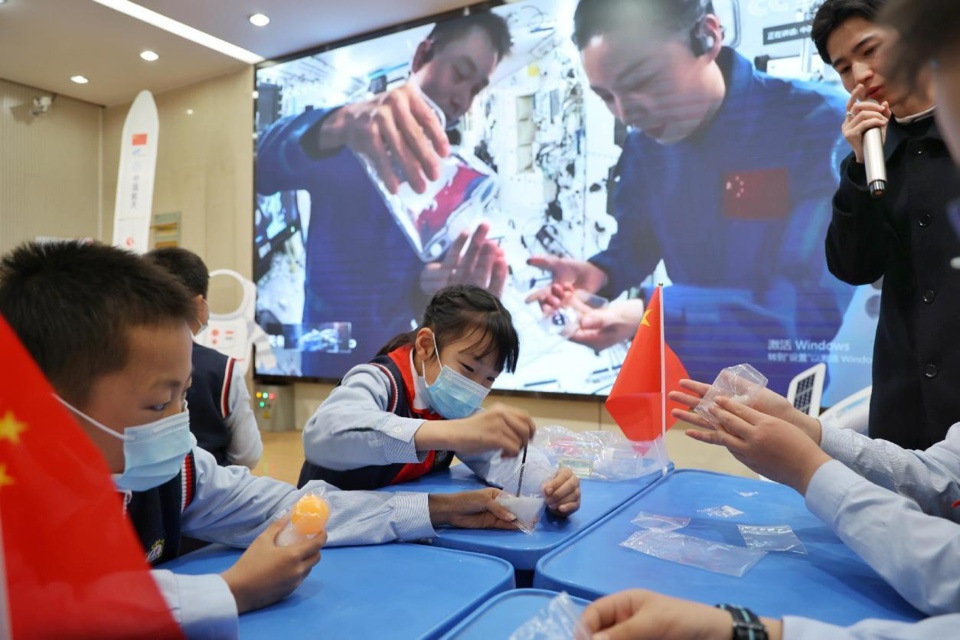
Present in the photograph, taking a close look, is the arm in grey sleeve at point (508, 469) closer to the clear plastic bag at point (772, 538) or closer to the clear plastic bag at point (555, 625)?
the clear plastic bag at point (772, 538)

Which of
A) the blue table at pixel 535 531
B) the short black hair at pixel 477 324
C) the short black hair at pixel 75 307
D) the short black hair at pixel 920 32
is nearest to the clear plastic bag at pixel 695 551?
the blue table at pixel 535 531

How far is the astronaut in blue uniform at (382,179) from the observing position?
149 inches

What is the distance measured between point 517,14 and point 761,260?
77.8 inches

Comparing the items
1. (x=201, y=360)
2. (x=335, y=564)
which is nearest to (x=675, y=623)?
(x=335, y=564)

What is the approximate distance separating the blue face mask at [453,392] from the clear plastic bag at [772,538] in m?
0.65

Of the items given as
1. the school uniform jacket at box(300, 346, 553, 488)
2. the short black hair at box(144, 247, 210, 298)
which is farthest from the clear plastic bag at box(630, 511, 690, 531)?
the short black hair at box(144, 247, 210, 298)

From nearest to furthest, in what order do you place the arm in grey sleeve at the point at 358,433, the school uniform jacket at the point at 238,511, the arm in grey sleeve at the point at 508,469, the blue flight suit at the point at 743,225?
the school uniform jacket at the point at 238,511, the arm in grey sleeve at the point at 358,433, the arm in grey sleeve at the point at 508,469, the blue flight suit at the point at 743,225

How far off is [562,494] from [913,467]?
590mm

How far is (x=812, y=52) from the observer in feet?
9.44

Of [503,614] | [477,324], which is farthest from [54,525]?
[477,324]

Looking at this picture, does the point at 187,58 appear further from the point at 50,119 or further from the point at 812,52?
the point at 812,52

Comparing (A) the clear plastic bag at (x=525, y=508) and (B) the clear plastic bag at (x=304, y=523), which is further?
(A) the clear plastic bag at (x=525, y=508)

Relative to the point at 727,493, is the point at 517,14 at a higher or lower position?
higher

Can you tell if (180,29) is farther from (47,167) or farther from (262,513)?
(262,513)
